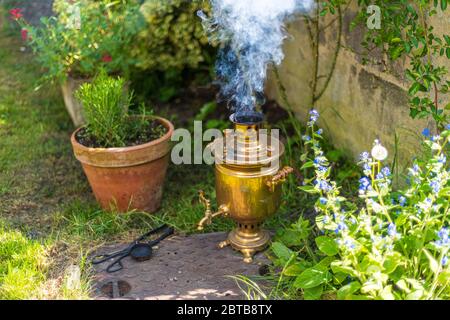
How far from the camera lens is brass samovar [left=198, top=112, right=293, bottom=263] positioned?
3.29 m

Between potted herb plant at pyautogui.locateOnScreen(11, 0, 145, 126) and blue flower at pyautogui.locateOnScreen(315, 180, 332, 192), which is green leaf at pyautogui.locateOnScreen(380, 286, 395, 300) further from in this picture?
potted herb plant at pyautogui.locateOnScreen(11, 0, 145, 126)

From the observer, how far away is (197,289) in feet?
10.7

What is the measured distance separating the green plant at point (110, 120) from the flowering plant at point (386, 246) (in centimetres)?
133

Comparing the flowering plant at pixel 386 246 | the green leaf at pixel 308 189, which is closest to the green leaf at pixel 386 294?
the flowering plant at pixel 386 246

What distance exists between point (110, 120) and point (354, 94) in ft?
5.33

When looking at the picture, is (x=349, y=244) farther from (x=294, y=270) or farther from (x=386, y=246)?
(x=294, y=270)

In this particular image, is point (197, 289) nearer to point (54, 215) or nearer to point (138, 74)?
point (54, 215)

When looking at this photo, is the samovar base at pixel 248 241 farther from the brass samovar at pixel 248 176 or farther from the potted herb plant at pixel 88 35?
the potted herb plant at pixel 88 35

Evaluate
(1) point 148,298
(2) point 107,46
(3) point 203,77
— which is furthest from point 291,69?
(1) point 148,298

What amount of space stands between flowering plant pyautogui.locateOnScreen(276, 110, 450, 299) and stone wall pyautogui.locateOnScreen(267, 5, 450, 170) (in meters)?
0.60

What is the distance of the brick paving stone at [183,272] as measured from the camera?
3209 millimetres

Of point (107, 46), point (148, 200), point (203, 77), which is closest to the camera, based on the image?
point (148, 200)

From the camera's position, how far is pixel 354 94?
4246 millimetres

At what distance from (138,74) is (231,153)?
2.36 m
